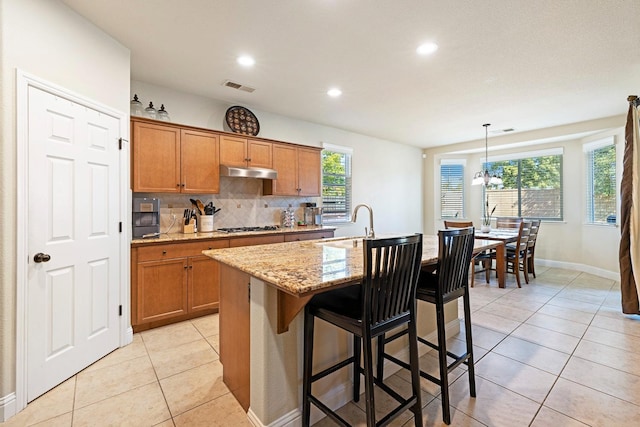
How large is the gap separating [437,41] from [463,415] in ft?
9.12

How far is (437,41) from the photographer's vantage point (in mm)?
2525

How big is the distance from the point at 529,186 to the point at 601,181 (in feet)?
3.74

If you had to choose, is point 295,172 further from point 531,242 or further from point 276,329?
point 531,242

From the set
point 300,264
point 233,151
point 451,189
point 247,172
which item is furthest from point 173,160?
point 451,189

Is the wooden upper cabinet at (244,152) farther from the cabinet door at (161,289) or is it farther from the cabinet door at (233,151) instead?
the cabinet door at (161,289)

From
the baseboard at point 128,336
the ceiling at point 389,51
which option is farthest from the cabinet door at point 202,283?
the ceiling at point 389,51

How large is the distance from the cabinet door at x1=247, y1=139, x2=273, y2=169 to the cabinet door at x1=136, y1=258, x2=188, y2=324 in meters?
1.59

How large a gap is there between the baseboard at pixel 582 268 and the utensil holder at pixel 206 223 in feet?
20.9

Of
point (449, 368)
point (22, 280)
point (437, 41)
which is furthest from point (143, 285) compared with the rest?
point (437, 41)

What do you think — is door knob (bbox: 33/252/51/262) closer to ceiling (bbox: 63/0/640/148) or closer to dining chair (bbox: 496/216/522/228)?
ceiling (bbox: 63/0/640/148)

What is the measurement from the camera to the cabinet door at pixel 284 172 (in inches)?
168

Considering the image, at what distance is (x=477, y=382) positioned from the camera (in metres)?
2.13

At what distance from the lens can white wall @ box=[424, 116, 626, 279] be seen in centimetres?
490

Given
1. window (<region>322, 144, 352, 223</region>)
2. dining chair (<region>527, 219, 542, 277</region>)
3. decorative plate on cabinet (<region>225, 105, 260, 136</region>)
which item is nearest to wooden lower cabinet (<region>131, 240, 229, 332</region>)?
decorative plate on cabinet (<region>225, 105, 260, 136</region>)
